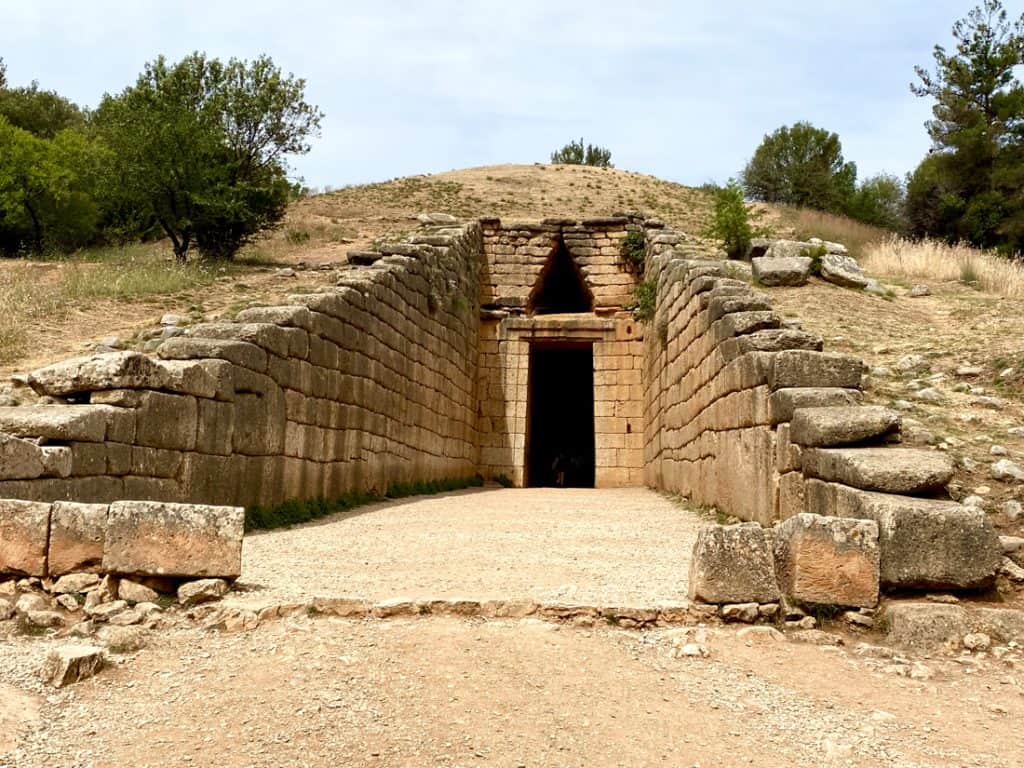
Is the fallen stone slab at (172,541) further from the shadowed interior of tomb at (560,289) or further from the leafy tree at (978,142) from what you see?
the leafy tree at (978,142)

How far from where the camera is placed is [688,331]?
1115 cm

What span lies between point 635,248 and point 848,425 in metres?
10.2

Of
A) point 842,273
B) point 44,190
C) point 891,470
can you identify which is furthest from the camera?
point 44,190

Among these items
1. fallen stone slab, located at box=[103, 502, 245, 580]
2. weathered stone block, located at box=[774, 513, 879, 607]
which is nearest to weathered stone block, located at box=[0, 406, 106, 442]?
fallen stone slab, located at box=[103, 502, 245, 580]

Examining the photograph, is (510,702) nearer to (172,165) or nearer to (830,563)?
(830,563)

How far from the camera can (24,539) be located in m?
4.91

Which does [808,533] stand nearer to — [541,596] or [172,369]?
[541,596]

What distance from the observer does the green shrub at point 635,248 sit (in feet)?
52.5

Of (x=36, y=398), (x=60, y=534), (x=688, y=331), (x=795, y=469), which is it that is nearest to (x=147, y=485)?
(x=60, y=534)

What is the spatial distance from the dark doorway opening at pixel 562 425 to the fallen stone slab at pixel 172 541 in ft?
54.7

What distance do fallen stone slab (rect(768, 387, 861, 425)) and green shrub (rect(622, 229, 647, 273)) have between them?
356 inches

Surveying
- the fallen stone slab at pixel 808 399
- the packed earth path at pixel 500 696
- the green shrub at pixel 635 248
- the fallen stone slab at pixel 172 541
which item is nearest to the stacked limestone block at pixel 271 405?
the fallen stone slab at pixel 172 541

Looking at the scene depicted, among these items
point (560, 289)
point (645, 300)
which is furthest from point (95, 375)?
point (560, 289)

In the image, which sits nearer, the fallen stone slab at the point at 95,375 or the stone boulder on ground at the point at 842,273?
the fallen stone slab at the point at 95,375
